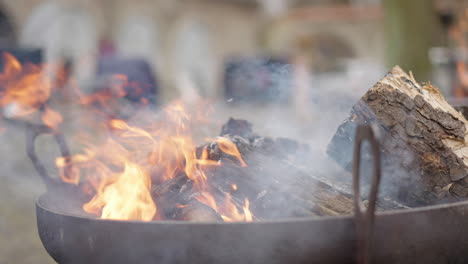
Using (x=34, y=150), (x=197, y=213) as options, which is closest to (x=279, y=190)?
(x=197, y=213)

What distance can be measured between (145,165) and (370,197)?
117 cm

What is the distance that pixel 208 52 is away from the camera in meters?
19.6

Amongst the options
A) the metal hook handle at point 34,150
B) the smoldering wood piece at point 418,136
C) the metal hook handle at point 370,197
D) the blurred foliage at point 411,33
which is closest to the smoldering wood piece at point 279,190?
the smoldering wood piece at point 418,136

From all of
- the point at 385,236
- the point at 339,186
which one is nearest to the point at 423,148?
the point at 339,186

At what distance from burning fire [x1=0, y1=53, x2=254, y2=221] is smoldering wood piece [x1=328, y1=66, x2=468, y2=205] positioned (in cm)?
53

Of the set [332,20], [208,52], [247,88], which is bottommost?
[247,88]

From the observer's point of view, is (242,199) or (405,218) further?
(242,199)

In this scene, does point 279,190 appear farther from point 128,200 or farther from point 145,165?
point 145,165

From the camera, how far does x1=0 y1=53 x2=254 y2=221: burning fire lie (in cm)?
155

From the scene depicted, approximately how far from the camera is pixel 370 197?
3.38 feet

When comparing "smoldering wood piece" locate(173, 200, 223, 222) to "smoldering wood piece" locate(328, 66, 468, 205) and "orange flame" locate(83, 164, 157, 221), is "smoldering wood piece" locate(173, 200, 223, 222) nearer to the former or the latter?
"orange flame" locate(83, 164, 157, 221)

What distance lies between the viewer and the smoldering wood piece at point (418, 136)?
1490 millimetres

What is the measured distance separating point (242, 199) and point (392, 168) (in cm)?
57

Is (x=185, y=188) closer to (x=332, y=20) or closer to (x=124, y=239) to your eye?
(x=124, y=239)
